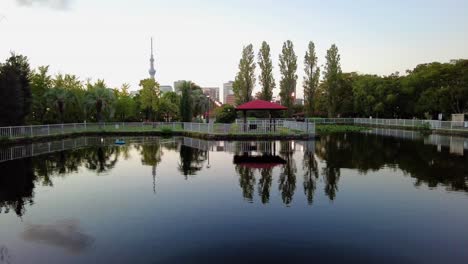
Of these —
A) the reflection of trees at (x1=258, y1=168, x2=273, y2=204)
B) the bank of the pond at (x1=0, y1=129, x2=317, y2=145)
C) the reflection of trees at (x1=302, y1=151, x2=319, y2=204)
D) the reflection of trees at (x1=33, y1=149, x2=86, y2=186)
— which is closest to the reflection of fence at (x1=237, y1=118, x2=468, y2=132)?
the bank of the pond at (x1=0, y1=129, x2=317, y2=145)

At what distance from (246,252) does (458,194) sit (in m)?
7.91

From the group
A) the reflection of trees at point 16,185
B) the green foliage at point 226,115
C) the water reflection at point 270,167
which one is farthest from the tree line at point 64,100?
the reflection of trees at point 16,185

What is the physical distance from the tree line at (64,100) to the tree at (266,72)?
12.1 meters

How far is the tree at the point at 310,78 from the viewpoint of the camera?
54.4m

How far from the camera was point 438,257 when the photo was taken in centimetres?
616

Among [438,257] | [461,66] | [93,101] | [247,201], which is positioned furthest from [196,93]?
[438,257]

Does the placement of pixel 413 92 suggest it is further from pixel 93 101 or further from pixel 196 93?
pixel 93 101

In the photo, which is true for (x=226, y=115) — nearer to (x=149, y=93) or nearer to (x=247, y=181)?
(x=149, y=93)

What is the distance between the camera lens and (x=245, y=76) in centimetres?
5000

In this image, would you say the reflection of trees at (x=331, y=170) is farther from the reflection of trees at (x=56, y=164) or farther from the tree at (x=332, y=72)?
the tree at (x=332, y=72)

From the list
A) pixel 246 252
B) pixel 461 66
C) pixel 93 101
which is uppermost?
pixel 461 66

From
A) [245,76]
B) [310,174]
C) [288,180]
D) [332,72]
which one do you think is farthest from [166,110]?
[288,180]

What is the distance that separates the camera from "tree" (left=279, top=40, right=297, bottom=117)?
52344mm

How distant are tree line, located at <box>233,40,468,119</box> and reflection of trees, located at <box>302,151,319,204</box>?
32.5 m
